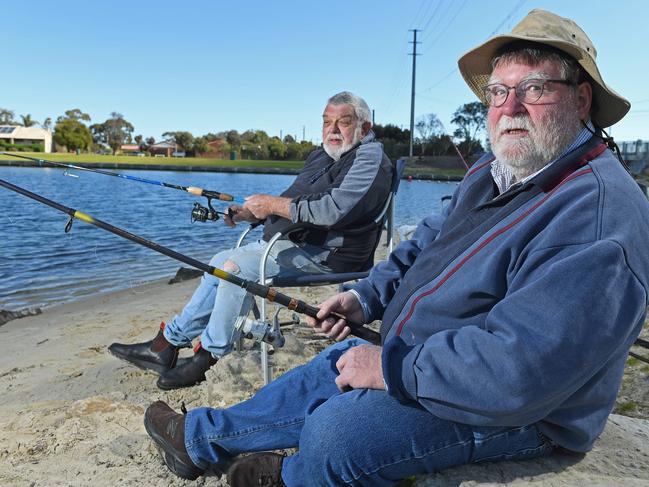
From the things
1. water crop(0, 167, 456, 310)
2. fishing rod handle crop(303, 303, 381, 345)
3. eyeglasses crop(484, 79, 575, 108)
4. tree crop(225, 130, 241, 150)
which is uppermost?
tree crop(225, 130, 241, 150)

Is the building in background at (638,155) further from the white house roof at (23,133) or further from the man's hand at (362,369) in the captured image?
the white house roof at (23,133)

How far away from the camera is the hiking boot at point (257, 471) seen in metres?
2.03

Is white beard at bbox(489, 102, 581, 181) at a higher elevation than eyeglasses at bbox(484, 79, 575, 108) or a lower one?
lower

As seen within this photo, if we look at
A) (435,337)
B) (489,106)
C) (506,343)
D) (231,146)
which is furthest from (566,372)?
(231,146)

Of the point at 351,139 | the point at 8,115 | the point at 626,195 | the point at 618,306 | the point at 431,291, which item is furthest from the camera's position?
the point at 8,115

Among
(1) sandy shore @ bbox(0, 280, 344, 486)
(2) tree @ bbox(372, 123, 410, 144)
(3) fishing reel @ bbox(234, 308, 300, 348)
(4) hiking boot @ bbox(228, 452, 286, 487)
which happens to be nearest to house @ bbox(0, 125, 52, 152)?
(2) tree @ bbox(372, 123, 410, 144)

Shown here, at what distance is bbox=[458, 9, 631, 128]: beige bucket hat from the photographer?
1.87 m

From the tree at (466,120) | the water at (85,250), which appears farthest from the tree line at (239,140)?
the water at (85,250)

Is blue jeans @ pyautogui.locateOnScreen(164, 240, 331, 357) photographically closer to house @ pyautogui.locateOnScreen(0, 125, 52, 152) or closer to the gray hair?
the gray hair

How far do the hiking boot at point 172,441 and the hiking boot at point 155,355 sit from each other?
1.32 metres

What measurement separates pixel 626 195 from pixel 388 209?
109 inches

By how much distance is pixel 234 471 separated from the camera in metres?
2.05

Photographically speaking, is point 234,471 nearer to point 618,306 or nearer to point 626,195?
point 618,306

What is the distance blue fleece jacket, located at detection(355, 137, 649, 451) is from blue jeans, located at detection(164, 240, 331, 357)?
1664 mm
